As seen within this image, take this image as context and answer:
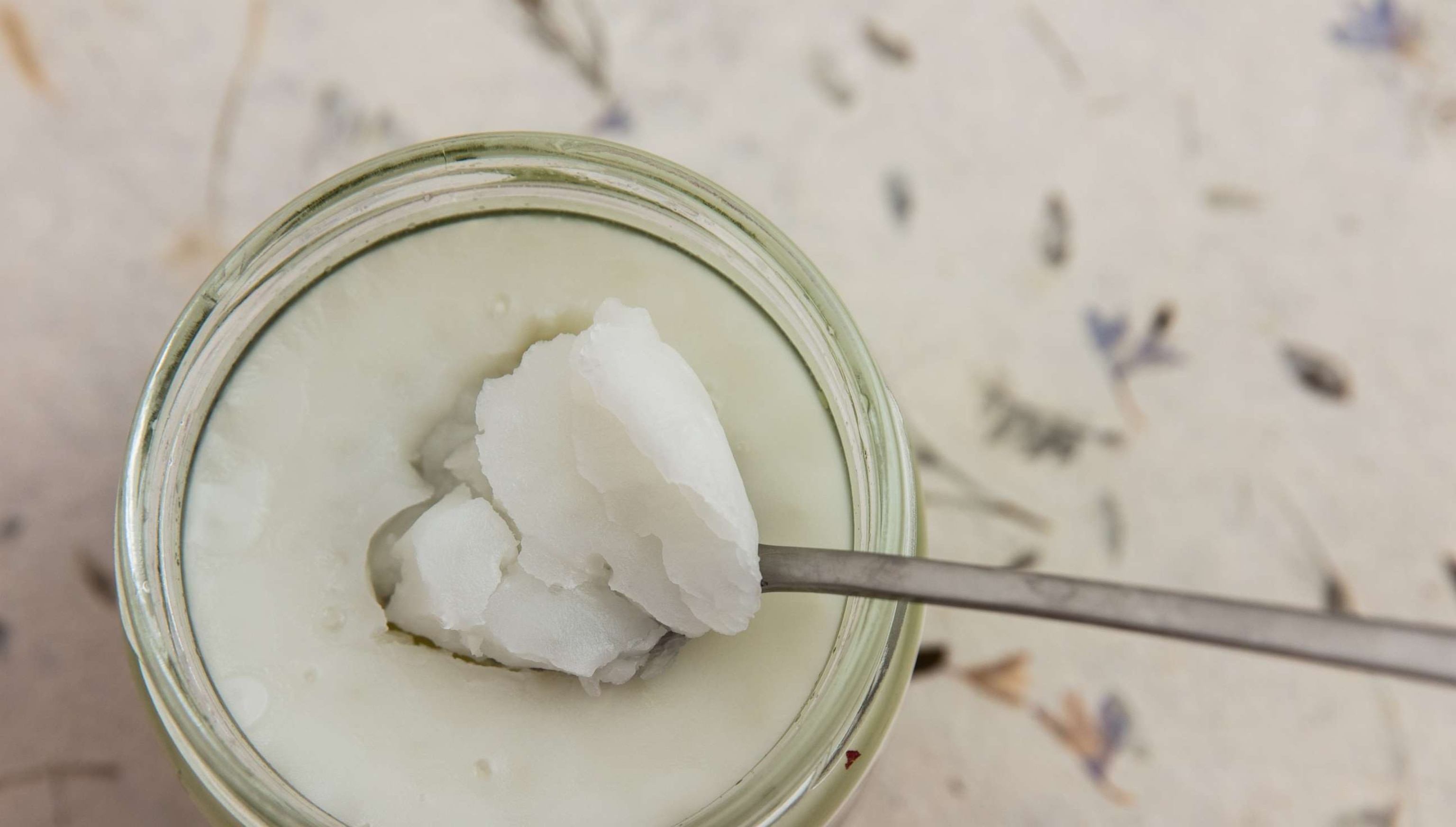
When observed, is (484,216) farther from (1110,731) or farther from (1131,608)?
(1110,731)

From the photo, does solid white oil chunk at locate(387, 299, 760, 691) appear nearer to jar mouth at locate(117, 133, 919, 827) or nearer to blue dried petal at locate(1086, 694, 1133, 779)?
jar mouth at locate(117, 133, 919, 827)

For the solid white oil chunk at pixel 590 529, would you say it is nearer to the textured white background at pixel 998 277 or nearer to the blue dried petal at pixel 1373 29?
the textured white background at pixel 998 277

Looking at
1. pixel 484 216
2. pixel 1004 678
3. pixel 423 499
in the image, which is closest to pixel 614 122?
pixel 484 216

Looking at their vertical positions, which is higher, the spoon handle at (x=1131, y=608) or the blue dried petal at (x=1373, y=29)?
the blue dried petal at (x=1373, y=29)

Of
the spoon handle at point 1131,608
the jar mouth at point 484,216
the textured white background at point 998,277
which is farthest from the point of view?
the textured white background at point 998,277

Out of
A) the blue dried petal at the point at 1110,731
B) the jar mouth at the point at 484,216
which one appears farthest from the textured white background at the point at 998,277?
the jar mouth at the point at 484,216

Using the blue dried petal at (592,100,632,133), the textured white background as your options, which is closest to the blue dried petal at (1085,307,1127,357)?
the textured white background
